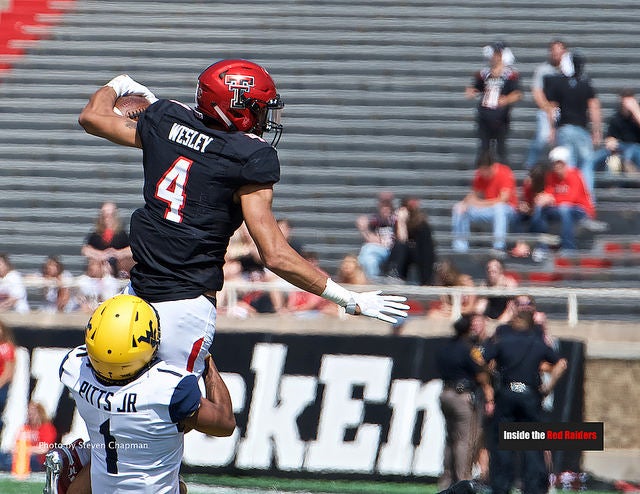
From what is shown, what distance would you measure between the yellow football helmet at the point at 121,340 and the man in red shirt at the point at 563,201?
26.9ft

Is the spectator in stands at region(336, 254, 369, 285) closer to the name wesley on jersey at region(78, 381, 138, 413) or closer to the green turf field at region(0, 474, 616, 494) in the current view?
the green turf field at region(0, 474, 616, 494)

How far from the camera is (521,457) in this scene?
9812 millimetres

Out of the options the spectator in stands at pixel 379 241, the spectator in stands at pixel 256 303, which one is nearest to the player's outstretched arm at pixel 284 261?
the spectator in stands at pixel 256 303

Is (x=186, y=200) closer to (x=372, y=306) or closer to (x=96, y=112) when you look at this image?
(x=96, y=112)

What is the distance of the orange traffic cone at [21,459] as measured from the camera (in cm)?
1028

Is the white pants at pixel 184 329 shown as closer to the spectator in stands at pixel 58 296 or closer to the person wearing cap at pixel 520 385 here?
the person wearing cap at pixel 520 385

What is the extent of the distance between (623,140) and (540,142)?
91 cm

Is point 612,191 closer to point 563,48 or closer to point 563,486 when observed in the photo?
point 563,48

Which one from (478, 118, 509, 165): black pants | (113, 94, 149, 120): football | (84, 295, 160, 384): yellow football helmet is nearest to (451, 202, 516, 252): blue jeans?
(478, 118, 509, 165): black pants

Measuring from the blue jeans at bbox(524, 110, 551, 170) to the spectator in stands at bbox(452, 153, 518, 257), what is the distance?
1.04 meters

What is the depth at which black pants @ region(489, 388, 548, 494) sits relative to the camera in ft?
31.3

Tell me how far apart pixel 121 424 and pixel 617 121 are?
10074 mm

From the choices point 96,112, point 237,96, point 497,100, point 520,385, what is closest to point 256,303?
point 520,385

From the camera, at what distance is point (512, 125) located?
50.9 ft
